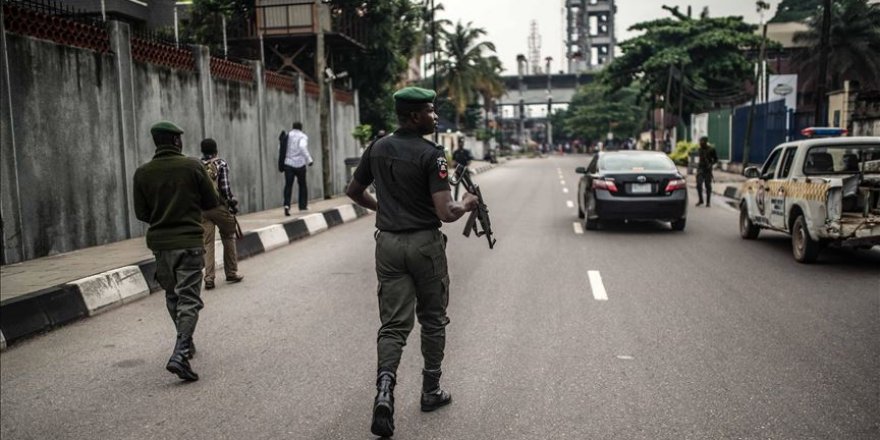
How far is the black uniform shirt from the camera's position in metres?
4.07

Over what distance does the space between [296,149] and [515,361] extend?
11.4 m

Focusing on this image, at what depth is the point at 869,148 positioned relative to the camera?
10000mm

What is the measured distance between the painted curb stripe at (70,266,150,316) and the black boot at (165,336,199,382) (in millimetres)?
2832

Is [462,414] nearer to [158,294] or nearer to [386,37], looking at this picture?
[158,294]

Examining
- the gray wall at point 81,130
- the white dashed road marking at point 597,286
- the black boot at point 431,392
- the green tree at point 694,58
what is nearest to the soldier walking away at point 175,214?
the black boot at point 431,392

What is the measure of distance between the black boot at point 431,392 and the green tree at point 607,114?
92.5 m

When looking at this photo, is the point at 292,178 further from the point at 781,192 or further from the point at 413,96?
the point at 413,96

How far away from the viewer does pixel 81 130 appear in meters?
10.9

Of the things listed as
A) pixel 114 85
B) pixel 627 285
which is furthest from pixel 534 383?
pixel 114 85

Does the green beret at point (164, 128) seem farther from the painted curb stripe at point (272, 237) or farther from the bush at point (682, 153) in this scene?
the bush at point (682, 153)

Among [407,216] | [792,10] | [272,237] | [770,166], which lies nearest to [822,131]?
[770,166]

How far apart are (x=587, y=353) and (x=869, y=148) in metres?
6.56

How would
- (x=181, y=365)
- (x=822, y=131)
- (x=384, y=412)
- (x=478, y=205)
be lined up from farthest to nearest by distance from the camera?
(x=822, y=131) < (x=181, y=365) < (x=478, y=205) < (x=384, y=412)

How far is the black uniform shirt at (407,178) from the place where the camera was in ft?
13.3
